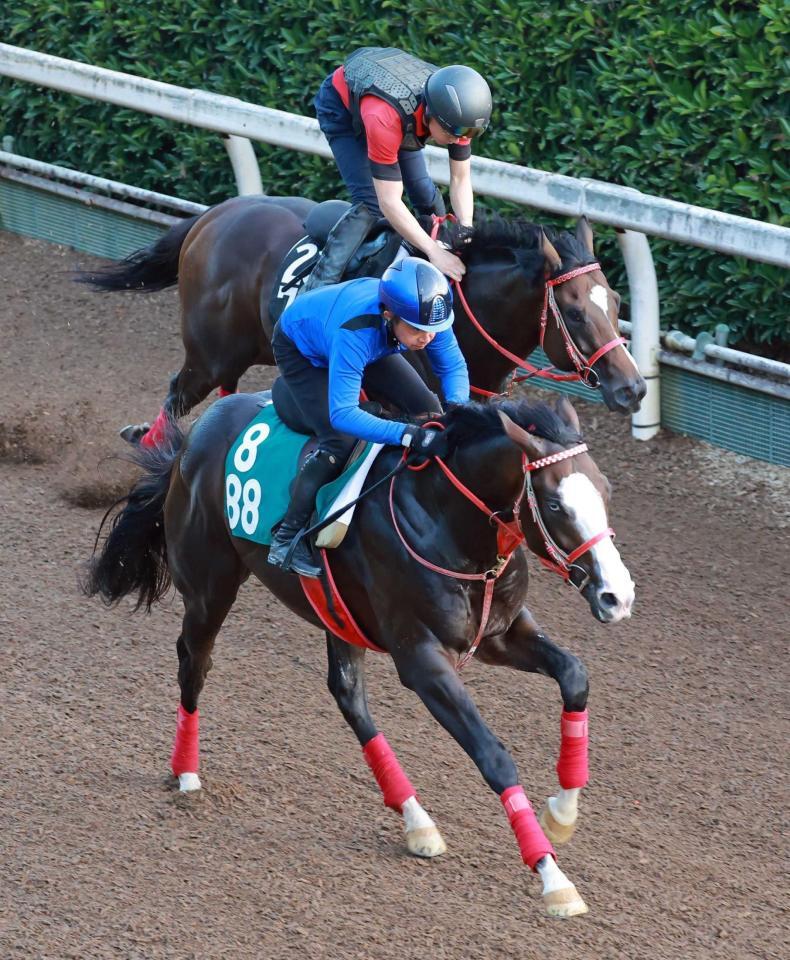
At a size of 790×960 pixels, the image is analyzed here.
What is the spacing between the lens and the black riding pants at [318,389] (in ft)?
17.1

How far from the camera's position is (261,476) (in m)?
5.22

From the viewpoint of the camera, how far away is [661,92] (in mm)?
8062

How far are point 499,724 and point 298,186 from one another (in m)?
5.04

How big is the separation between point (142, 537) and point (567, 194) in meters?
3.26

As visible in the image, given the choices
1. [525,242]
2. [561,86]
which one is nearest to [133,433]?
[525,242]

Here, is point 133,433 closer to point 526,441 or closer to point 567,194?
point 567,194

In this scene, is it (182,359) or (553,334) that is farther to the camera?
(182,359)

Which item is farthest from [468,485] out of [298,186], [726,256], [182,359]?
[298,186]

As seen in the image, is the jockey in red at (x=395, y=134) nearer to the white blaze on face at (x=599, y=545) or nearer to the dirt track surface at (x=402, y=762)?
the dirt track surface at (x=402, y=762)

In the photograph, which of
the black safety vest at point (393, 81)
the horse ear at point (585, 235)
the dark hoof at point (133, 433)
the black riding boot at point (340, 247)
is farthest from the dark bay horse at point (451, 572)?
the dark hoof at point (133, 433)

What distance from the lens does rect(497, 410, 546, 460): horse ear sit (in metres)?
4.29

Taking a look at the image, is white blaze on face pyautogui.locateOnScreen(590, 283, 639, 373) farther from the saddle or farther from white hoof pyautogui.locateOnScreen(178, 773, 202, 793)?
white hoof pyautogui.locateOnScreen(178, 773, 202, 793)

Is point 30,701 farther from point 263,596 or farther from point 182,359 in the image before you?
point 182,359

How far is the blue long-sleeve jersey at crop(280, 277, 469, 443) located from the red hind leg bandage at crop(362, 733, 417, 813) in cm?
110
